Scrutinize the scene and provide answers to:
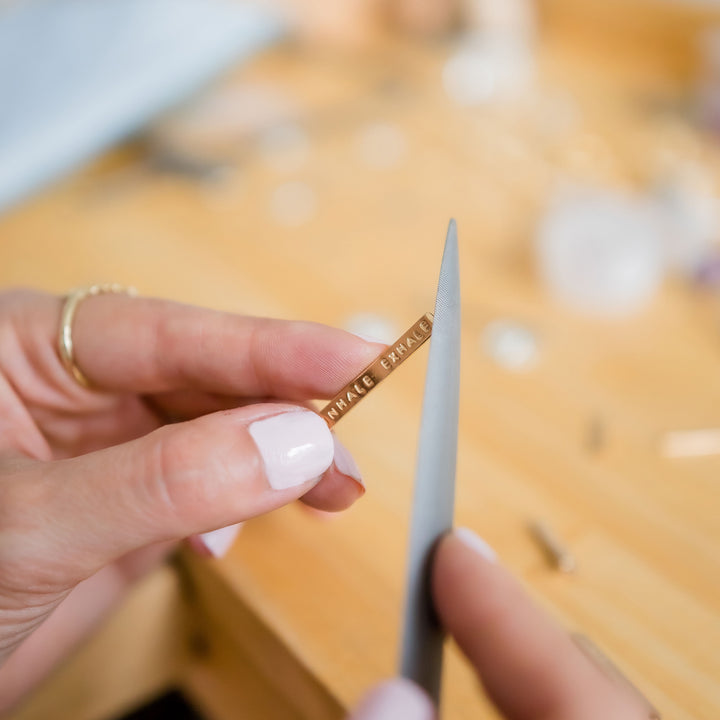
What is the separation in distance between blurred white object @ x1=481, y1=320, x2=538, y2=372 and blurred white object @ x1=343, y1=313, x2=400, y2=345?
6 centimetres

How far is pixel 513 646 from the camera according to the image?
10.0 inches

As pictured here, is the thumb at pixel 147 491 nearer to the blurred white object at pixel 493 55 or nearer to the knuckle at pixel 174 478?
the knuckle at pixel 174 478

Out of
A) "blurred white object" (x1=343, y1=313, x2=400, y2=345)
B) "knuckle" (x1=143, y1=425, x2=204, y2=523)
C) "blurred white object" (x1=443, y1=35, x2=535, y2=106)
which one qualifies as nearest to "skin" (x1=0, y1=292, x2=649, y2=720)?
"knuckle" (x1=143, y1=425, x2=204, y2=523)

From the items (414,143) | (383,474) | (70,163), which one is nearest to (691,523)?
(383,474)

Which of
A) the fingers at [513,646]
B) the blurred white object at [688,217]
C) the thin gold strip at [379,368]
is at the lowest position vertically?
the blurred white object at [688,217]

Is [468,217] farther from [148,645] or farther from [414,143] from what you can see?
[148,645]

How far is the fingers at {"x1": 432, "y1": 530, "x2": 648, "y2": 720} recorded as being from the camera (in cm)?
23

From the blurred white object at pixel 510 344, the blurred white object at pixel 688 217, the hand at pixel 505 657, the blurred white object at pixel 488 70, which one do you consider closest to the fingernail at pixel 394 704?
the hand at pixel 505 657

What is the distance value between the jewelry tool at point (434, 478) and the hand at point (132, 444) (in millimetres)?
41

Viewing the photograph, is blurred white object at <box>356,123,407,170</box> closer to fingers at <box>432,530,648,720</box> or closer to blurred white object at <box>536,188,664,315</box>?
blurred white object at <box>536,188,664,315</box>

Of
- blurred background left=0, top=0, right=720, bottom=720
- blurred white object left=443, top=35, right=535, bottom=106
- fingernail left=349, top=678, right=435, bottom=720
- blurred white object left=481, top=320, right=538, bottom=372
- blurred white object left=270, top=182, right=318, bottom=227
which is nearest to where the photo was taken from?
fingernail left=349, top=678, right=435, bottom=720

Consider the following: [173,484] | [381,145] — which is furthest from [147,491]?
[381,145]

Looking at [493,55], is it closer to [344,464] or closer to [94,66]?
[94,66]

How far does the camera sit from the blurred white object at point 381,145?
0.67 metres
